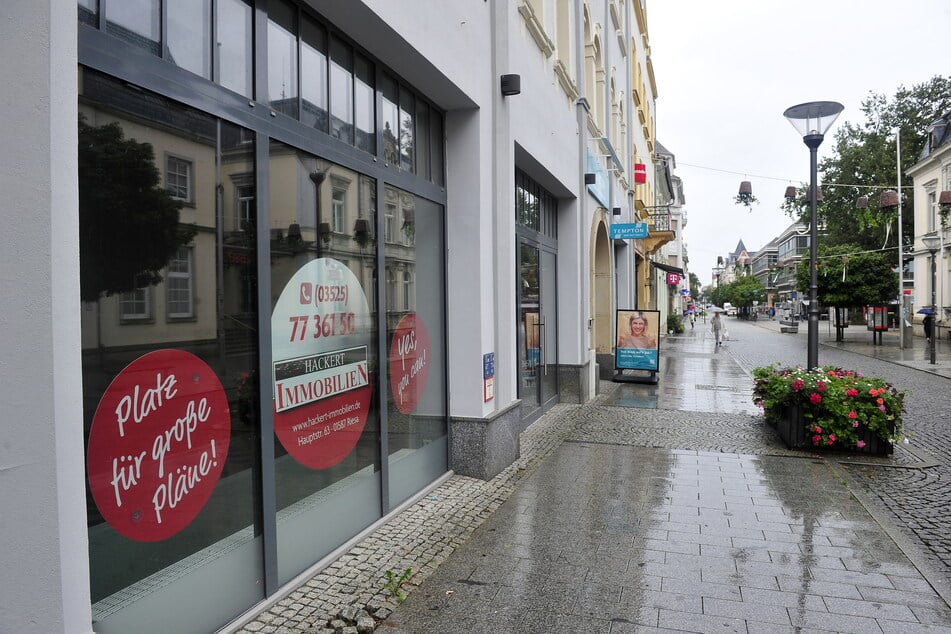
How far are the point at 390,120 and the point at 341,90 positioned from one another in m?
0.89

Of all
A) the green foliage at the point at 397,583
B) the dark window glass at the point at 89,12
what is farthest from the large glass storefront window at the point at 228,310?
the green foliage at the point at 397,583

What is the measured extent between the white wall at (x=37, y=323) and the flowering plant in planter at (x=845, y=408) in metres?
7.99

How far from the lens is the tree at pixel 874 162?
42375 millimetres

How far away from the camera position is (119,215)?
2.95 m

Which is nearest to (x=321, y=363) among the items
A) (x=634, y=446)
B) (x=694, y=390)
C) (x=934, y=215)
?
(x=634, y=446)

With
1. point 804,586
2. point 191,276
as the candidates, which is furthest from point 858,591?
point 191,276

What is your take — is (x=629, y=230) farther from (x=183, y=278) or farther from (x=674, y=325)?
(x=674, y=325)

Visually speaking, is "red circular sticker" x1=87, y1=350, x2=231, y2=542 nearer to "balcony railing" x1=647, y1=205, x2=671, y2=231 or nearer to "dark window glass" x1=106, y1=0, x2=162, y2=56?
"dark window glass" x1=106, y1=0, x2=162, y2=56

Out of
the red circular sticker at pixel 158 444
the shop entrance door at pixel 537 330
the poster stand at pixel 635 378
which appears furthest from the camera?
the poster stand at pixel 635 378

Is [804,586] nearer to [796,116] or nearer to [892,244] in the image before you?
[796,116]

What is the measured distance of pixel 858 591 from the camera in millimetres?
4215

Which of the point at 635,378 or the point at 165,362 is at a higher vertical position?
the point at 165,362

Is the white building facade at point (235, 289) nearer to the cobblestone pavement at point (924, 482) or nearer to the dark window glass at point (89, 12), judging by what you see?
the dark window glass at point (89, 12)

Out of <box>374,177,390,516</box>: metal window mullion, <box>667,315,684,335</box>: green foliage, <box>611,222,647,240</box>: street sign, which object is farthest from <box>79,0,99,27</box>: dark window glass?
<box>667,315,684,335</box>: green foliage
